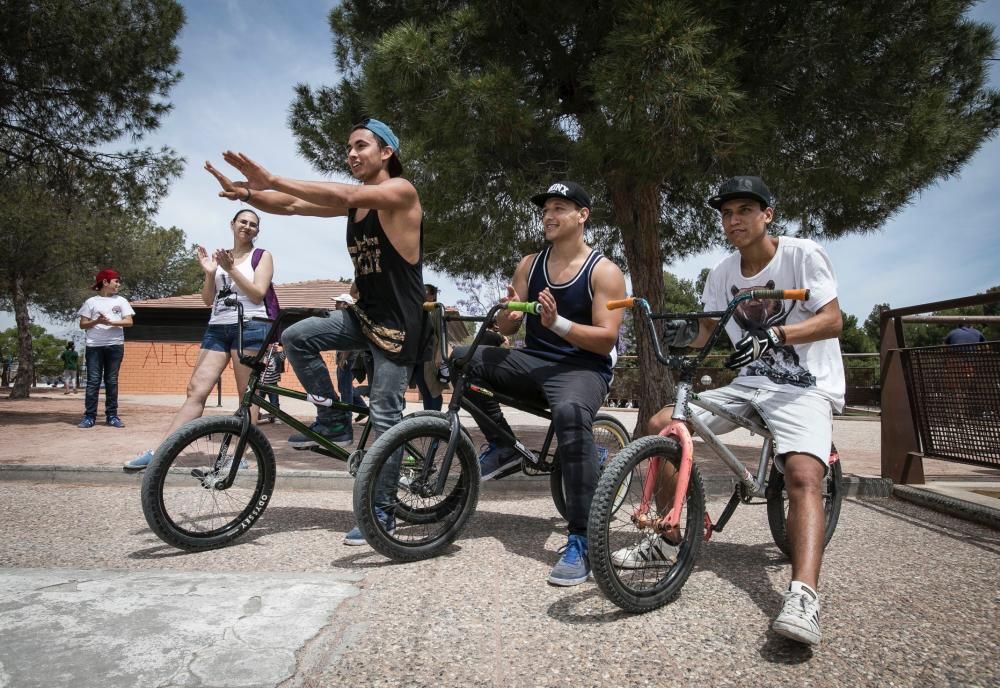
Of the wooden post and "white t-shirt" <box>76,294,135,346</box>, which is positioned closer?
the wooden post

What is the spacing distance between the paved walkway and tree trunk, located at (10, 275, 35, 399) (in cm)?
1496

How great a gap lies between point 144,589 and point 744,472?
242 centimetres

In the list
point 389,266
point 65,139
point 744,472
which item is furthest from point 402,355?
point 65,139

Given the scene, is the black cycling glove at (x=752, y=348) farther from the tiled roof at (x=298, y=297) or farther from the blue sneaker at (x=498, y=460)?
the tiled roof at (x=298, y=297)

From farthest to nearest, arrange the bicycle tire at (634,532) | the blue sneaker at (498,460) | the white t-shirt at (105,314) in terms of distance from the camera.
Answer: the white t-shirt at (105,314) < the blue sneaker at (498,460) < the bicycle tire at (634,532)

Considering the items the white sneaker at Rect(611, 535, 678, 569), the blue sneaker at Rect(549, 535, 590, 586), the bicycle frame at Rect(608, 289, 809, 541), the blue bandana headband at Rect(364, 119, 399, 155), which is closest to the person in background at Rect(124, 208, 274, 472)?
the blue bandana headband at Rect(364, 119, 399, 155)

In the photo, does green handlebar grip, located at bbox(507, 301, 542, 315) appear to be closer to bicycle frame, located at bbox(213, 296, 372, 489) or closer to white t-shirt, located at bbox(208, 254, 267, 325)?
bicycle frame, located at bbox(213, 296, 372, 489)

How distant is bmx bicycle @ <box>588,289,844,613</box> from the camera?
2.34 meters

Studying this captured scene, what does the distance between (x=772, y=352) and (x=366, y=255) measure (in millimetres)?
2062

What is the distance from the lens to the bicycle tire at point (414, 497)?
9.53 feet

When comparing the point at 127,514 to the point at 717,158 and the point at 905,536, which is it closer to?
the point at 905,536

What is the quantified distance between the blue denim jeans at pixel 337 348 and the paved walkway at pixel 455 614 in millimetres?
723

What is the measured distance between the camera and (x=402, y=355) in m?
3.41

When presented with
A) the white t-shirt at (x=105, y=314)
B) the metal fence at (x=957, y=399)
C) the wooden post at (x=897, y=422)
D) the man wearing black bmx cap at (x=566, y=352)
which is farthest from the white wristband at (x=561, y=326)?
the white t-shirt at (x=105, y=314)
